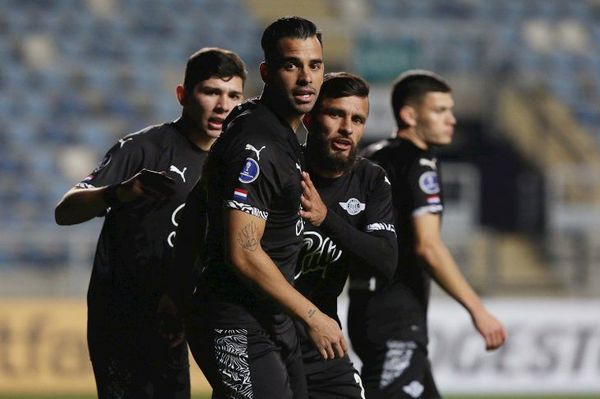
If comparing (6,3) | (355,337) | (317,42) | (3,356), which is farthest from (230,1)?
(317,42)

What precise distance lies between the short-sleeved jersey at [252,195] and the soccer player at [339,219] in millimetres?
408

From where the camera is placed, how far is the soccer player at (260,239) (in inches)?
186

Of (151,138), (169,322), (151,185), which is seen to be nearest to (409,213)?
(151,138)

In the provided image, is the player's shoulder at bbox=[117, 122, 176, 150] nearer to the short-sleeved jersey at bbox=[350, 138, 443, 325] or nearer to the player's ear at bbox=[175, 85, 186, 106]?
the player's ear at bbox=[175, 85, 186, 106]

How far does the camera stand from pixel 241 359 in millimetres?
4898

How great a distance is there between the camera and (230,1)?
23.2 metres

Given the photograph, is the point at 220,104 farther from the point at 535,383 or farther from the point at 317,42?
the point at 535,383

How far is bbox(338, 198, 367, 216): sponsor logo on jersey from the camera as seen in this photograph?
5863 mm

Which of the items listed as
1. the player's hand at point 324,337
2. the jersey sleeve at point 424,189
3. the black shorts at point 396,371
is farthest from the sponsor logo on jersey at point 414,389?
the player's hand at point 324,337

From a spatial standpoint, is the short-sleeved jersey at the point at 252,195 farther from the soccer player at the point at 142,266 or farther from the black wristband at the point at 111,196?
the soccer player at the point at 142,266

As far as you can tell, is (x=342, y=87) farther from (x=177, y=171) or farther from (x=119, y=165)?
(x=119, y=165)

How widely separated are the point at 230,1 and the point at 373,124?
501 cm

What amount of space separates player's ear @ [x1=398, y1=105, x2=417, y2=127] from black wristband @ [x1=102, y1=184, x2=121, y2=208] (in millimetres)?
2253

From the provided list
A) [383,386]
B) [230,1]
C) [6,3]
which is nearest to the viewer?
[383,386]
